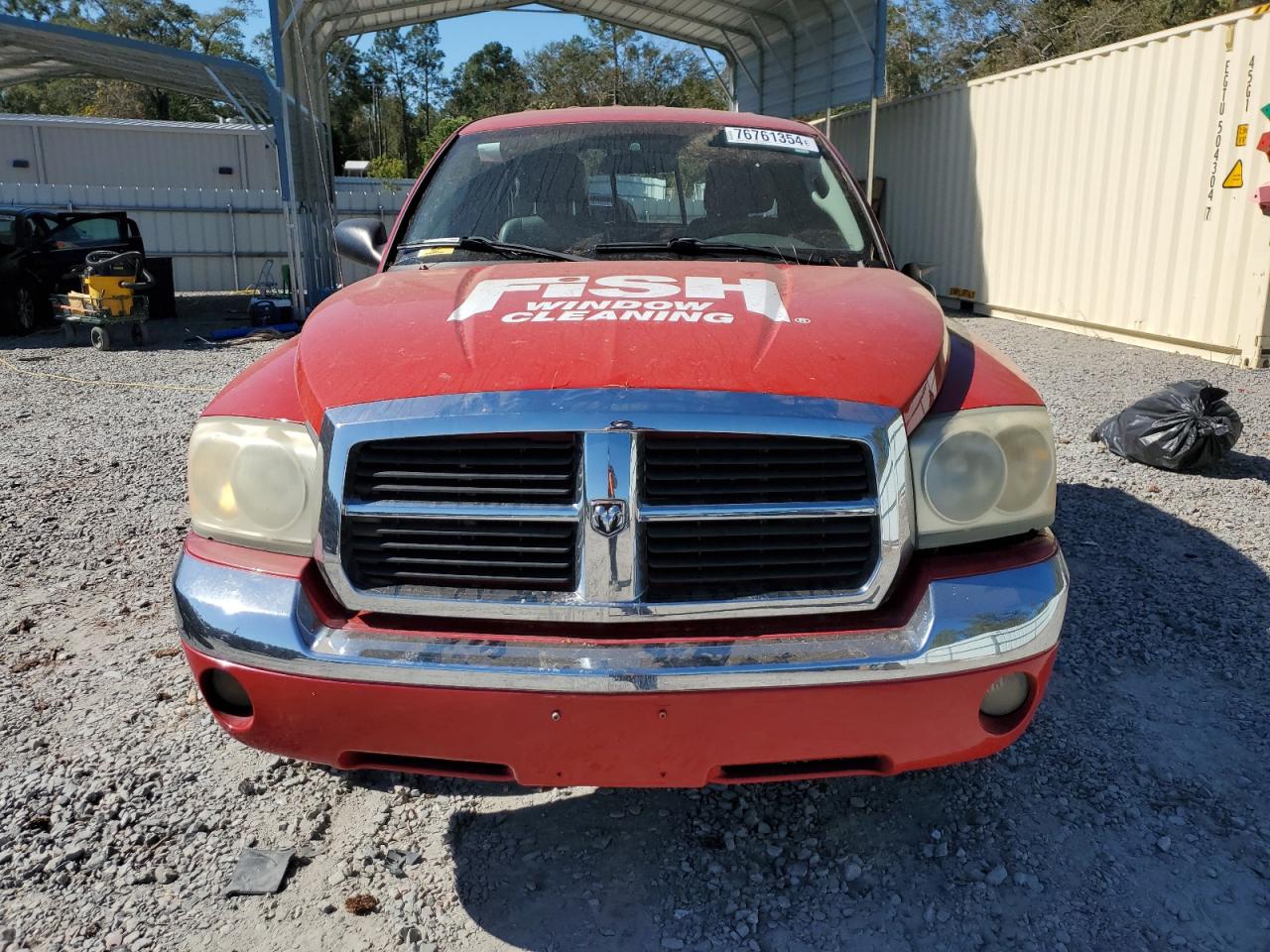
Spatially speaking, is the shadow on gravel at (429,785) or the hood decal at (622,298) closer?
the hood decal at (622,298)

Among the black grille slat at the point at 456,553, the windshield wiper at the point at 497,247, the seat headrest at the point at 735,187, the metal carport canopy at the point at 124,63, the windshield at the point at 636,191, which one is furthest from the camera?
the metal carport canopy at the point at 124,63

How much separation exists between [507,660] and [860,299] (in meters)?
1.39

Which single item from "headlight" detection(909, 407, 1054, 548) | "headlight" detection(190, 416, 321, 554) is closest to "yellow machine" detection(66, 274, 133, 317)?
"headlight" detection(190, 416, 321, 554)

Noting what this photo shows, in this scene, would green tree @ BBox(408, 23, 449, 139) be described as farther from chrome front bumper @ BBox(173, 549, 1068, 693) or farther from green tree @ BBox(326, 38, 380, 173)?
chrome front bumper @ BBox(173, 549, 1068, 693)

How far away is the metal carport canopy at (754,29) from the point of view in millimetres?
14398

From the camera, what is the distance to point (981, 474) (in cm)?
207

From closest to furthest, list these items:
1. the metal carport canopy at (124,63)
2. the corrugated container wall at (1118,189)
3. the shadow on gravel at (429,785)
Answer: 1. the shadow on gravel at (429,785)
2. the corrugated container wall at (1118,189)
3. the metal carport canopy at (124,63)

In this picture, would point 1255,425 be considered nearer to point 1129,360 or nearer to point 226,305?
point 1129,360

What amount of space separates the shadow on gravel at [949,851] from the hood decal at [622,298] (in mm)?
1334

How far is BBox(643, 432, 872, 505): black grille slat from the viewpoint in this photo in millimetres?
1916

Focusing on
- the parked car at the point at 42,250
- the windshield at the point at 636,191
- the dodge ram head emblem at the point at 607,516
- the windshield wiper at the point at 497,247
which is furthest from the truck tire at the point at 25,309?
the dodge ram head emblem at the point at 607,516

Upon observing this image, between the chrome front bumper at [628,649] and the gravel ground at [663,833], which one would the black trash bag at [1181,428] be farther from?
the chrome front bumper at [628,649]

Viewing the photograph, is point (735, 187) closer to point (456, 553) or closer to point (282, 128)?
point (456, 553)

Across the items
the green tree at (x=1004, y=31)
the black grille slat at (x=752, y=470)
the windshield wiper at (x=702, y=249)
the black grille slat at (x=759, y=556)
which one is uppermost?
the green tree at (x=1004, y=31)
